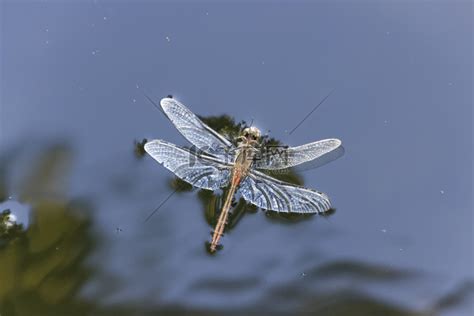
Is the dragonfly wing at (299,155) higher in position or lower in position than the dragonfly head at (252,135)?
lower

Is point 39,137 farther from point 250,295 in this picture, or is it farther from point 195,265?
point 250,295

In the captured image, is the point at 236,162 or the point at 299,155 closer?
the point at 299,155

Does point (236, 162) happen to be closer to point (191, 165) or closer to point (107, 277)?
point (191, 165)

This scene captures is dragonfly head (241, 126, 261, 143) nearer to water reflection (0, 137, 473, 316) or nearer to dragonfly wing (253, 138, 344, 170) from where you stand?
dragonfly wing (253, 138, 344, 170)

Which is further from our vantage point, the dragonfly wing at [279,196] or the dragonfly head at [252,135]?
the dragonfly head at [252,135]

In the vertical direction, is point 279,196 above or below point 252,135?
below

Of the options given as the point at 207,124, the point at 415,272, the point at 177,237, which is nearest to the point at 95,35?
the point at 207,124

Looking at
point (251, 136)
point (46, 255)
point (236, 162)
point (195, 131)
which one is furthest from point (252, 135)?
point (46, 255)

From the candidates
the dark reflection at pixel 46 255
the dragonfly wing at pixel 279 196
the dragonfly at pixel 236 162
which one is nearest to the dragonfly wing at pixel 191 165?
the dragonfly at pixel 236 162

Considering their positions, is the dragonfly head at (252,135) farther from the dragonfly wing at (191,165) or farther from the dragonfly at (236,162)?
the dragonfly wing at (191,165)

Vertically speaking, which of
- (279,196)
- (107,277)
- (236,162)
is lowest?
(107,277)
